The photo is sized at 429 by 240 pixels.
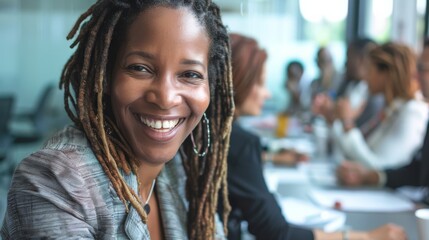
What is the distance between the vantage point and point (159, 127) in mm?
980

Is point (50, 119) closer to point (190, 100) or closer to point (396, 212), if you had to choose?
point (396, 212)

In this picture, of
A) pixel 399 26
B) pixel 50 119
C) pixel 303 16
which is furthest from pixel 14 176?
pixel 303 16

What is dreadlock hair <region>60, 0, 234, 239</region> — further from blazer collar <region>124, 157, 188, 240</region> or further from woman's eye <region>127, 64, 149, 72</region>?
blazer collar <region>124, 157, 188, 240</region>

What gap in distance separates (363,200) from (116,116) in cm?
134

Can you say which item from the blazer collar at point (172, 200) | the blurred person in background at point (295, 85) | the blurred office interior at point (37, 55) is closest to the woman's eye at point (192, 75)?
the blazer collar at point (172, 200)

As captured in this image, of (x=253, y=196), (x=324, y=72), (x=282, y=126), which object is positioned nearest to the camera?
(x=253, y=196)

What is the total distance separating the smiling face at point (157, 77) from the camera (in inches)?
37.0

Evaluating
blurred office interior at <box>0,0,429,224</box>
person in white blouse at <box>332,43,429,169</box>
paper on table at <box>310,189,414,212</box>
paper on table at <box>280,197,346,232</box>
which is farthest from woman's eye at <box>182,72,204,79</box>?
person in white blouse at <box>332,43,429,169</box>

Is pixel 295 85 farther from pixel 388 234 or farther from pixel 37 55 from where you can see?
pixel 388 234

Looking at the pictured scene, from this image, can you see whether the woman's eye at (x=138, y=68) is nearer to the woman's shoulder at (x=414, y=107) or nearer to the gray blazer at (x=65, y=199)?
the gray blazer at (x=65, y=199)

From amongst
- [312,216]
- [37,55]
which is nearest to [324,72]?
[37,55]

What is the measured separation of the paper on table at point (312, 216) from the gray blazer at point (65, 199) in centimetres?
87

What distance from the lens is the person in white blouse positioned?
2.69 m

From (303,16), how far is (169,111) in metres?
6.14
